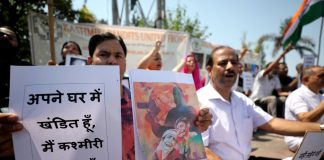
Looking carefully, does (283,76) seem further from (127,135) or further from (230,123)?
(127,135)

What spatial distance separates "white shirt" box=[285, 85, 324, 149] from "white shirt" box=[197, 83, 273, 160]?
0.95 metres

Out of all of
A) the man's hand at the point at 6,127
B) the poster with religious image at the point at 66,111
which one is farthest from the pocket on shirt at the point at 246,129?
the man's hand at the point at 6,127

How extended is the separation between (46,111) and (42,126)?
2.2 inches

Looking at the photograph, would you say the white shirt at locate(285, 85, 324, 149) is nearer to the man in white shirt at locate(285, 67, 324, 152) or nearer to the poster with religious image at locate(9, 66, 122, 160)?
the man in white shirt at locate(285, 67, 324, 152)

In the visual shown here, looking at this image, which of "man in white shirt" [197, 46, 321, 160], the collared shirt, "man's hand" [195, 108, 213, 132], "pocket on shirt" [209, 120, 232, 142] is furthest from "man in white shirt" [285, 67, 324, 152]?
the collared shirt

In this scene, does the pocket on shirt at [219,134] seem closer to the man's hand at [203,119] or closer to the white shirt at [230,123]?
the white shirt at [230,123]

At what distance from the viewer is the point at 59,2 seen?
6922 mm

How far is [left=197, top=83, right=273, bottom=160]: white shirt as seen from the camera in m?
2.04

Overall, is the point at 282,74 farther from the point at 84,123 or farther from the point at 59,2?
the point at 84,123

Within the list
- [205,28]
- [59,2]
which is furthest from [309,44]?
[59,2]

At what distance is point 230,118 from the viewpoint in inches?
83.9

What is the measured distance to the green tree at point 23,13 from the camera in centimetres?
596

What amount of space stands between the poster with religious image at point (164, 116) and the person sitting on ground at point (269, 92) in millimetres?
4696

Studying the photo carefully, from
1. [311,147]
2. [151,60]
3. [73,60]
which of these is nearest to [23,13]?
[73,60]
